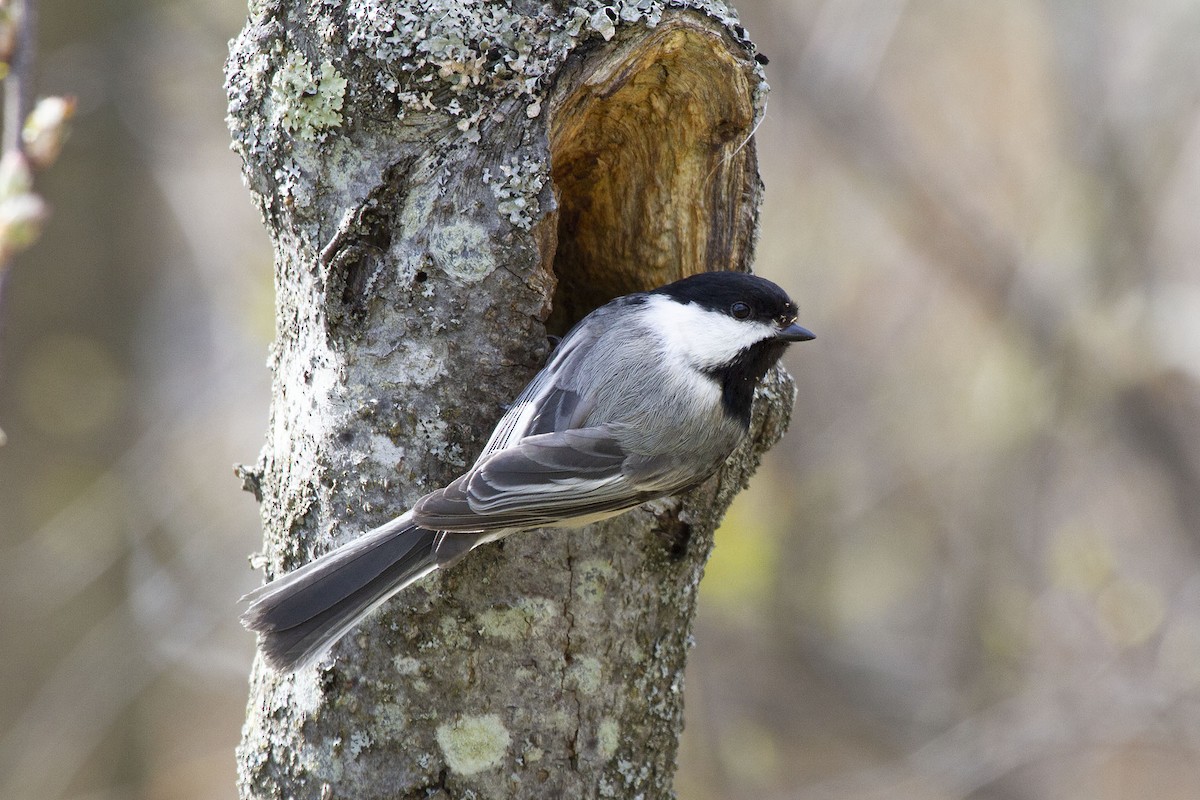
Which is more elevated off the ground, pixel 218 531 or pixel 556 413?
pixel 556 413

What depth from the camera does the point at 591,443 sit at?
5.44ft

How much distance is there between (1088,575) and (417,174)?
2608 millimetres

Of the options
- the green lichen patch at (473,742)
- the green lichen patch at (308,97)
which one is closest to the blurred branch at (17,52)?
the green lichen patch at (308,97)

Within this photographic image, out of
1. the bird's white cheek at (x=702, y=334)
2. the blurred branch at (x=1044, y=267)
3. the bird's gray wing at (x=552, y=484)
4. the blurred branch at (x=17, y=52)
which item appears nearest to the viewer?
the blurred branch at (x=17, y=52)

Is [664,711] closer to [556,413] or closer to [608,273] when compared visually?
[556,413]

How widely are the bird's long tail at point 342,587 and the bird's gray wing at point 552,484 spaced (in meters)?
0.06

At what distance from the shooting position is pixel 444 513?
141 cm

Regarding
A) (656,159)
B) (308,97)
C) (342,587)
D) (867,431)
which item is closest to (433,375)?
(342,587)

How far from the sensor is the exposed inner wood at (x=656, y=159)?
65.0 inches

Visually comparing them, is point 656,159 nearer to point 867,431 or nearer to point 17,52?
point 17,52

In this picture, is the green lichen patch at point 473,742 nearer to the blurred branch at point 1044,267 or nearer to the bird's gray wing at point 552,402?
the bird's gray wing at point 552,402

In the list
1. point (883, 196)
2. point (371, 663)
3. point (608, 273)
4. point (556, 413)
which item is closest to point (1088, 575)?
point (883, 196)

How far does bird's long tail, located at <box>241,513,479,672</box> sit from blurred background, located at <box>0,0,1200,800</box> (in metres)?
2.20

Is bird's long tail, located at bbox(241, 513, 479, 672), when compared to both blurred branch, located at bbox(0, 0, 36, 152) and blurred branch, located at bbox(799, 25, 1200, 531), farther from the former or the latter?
blurred branch, located at bbox(799, 25, 1200, 531)
